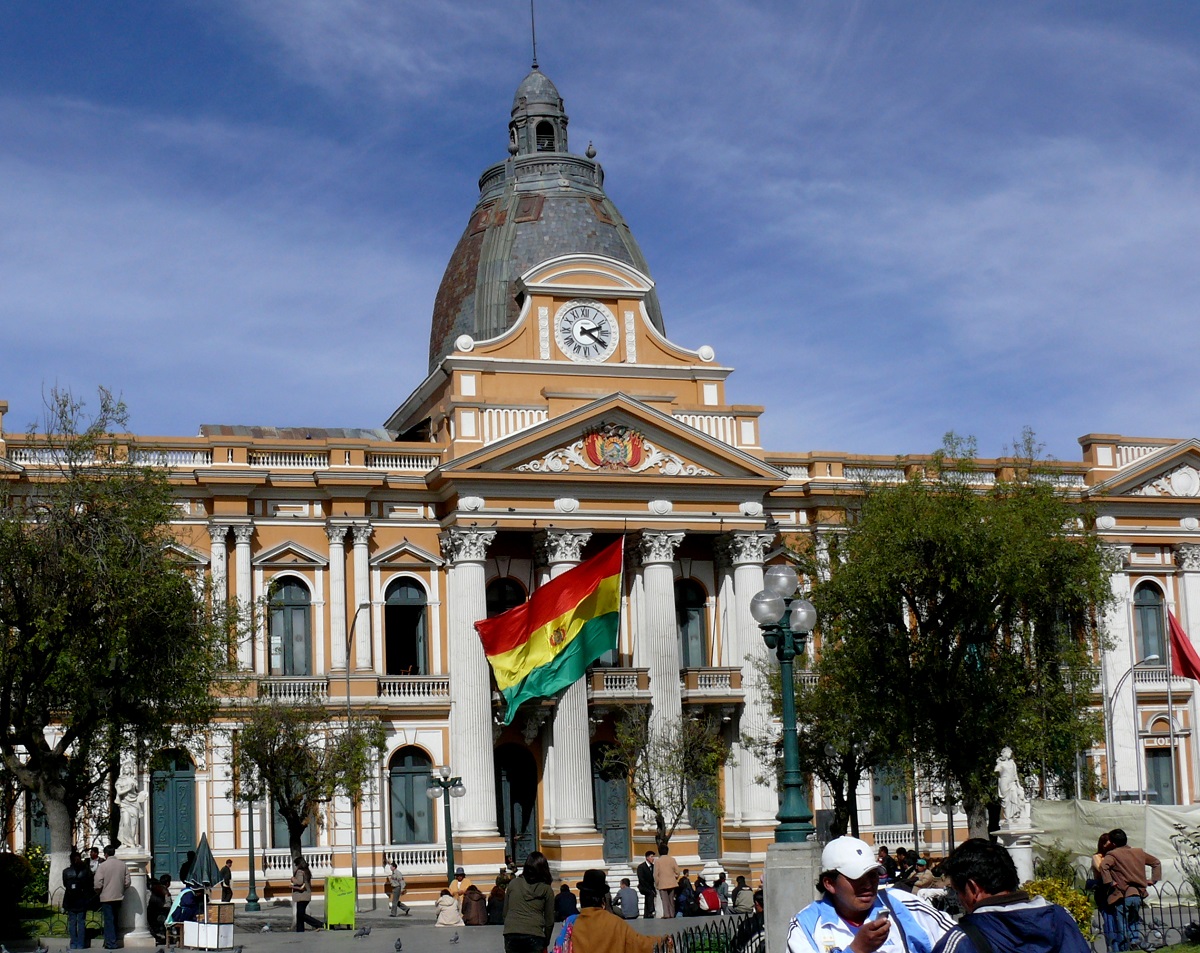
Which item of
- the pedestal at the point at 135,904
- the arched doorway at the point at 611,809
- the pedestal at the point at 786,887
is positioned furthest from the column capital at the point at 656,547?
the pedestal at the point at 786,887

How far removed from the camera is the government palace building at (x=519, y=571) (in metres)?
45.8

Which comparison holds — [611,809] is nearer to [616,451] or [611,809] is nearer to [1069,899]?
[616,451]

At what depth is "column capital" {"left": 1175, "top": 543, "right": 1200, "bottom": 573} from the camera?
54.5 metres

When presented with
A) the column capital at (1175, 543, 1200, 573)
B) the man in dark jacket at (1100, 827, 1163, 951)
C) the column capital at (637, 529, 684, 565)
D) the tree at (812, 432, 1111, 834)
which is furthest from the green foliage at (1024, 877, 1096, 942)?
the column capital at (1175, 543, 1200, 573)

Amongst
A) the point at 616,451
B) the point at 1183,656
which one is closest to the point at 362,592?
the point at 616,451

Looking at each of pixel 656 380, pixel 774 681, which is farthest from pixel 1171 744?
pixel 656 380

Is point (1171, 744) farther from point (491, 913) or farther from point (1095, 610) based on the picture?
point (491, 913)

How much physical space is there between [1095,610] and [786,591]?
26787 mm

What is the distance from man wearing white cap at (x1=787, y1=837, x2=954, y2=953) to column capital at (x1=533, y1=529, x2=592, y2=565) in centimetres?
3836

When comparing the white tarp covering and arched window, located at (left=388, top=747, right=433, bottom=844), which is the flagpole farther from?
arched window, located at (left=388, top=747, right=433, bottom=844)

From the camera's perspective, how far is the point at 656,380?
1970 inches

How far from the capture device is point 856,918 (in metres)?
8.55

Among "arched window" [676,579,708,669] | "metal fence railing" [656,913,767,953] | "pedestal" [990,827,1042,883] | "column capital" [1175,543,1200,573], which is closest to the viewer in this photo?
"metal fence railing" [656,913,767,953]

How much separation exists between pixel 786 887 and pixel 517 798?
2816cm
